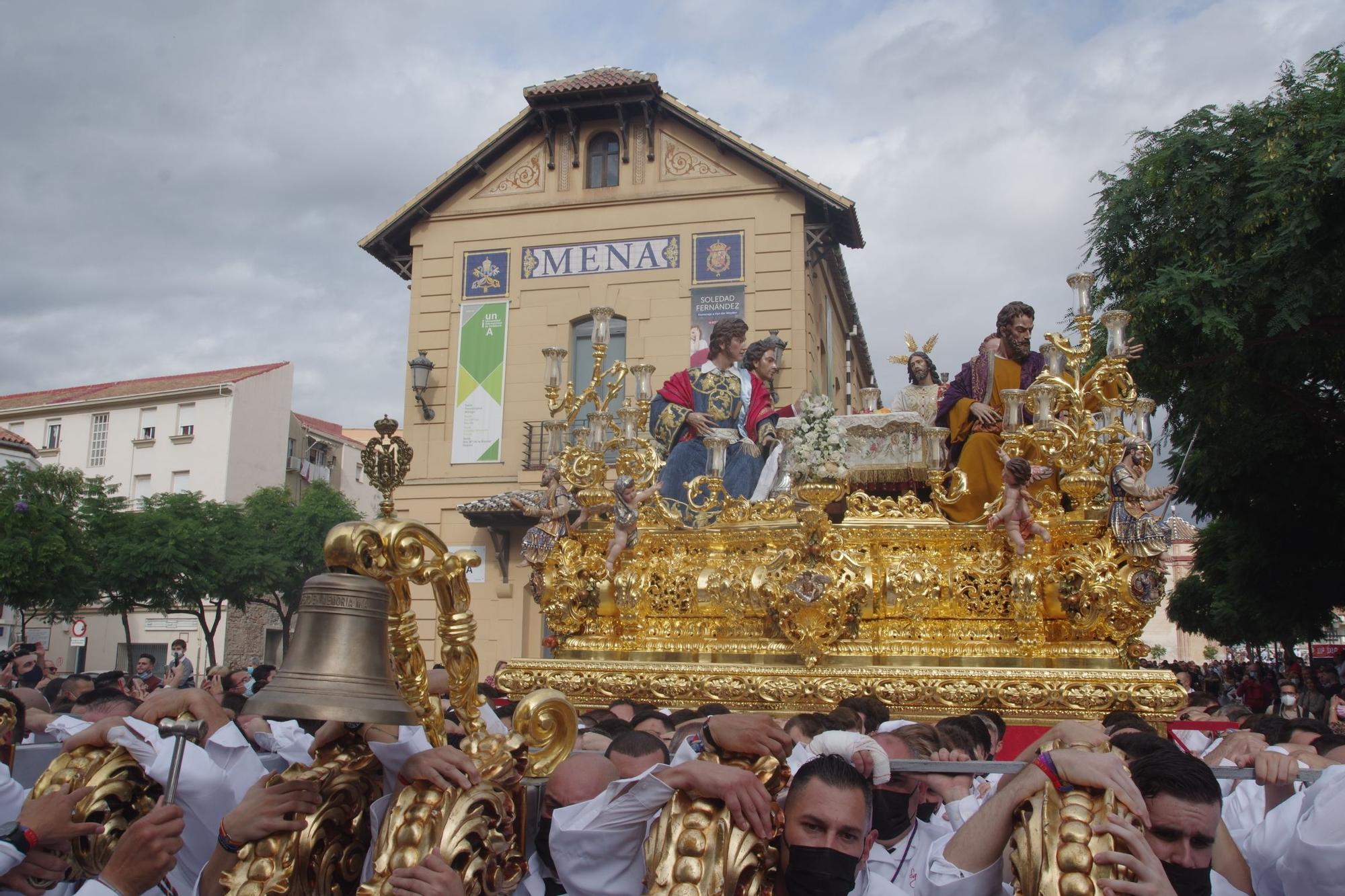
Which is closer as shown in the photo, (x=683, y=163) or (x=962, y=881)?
(x=962, y=881)

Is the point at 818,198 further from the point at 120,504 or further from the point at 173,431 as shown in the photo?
the point at 173,431

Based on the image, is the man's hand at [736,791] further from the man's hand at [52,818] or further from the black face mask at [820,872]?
the man's hand at [52,818]

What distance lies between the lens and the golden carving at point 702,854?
9.59ft

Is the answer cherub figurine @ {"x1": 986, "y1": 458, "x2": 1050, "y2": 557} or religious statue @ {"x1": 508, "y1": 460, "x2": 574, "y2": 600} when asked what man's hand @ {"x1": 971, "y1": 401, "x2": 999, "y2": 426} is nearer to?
cherub figurine @ {"x1": 986, "y1": 458, "x2": 1050, "y2": 557}

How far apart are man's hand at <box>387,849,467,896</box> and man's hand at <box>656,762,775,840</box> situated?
65cm

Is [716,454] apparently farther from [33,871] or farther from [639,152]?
[639,152]

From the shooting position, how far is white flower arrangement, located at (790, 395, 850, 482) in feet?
24.4

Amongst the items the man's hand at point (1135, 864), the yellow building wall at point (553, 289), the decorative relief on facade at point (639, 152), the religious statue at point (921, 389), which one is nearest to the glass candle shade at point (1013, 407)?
the religious statue at point (921, 389)

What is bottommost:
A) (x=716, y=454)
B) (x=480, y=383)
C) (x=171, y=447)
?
(x=716, y=454)

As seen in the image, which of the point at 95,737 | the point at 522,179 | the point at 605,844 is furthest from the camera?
the point at 522,179

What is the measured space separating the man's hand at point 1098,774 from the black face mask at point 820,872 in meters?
0.70

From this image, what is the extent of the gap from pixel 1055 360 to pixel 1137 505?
1.19 meters

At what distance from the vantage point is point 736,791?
300cm

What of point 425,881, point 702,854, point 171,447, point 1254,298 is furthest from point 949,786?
point 171,447
